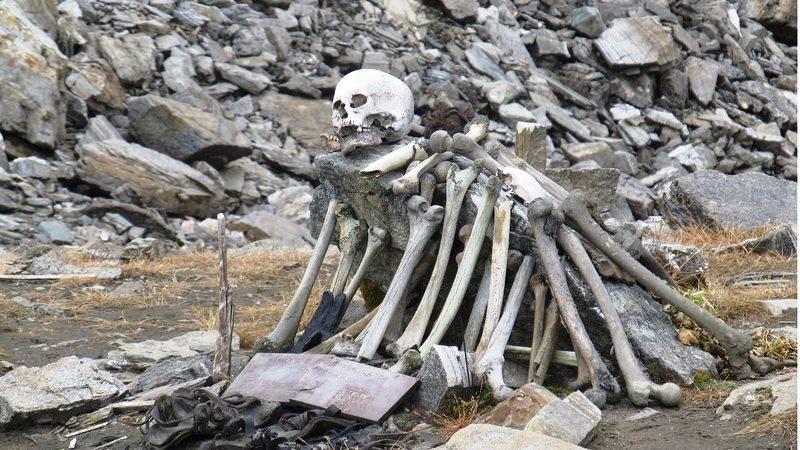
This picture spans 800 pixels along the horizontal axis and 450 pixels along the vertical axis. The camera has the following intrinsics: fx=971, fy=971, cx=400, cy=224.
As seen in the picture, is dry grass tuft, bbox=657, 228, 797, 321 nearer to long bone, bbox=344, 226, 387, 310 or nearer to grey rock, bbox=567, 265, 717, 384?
grey rock, bbox=567, 265, 717, 384

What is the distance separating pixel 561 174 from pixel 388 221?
7.36 feet

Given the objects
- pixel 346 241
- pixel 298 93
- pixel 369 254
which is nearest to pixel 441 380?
pixel 369 254

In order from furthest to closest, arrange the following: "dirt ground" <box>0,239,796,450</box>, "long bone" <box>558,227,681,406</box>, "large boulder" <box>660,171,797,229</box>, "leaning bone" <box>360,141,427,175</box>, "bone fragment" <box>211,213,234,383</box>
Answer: "large boulder" <box>660,171,797,229</box> < "leaning bone" <box>360,141,427,175</box> < "bone fragment" <box>211,213,234,383</box> < "long bone" <box>558,227,681,406</box> < "dirt ground" <box>0,239,796,450</box>

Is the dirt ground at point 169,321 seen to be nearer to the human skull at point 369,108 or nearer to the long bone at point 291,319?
the long bone at point 291,319

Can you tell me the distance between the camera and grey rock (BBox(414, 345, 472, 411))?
4559 mm

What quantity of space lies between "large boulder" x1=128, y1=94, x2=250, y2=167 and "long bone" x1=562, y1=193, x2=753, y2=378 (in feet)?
31.5

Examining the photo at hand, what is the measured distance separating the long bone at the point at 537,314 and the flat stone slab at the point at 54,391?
2.35 metres

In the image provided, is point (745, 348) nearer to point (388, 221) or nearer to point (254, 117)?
point (388, 221)

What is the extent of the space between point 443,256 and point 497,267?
35cm

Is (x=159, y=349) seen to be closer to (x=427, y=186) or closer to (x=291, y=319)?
(x=291, y=319)

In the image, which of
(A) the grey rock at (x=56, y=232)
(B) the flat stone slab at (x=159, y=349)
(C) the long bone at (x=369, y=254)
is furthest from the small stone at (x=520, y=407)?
(A) the grey rock at (x=56, y=232)

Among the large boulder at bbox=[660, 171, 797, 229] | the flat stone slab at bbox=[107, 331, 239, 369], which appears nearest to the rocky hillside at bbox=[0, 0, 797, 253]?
the large boulder at bbox=[660, 171, 797, 229]

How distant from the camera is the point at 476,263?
5461 mm

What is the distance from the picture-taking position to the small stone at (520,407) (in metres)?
4.20
